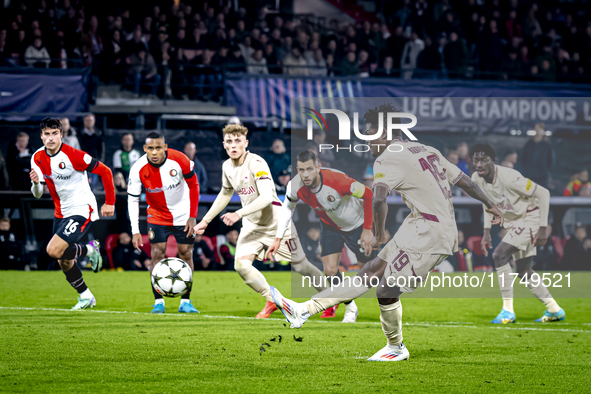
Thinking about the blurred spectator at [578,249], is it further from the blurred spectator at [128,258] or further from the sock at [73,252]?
the sock at [73,252]

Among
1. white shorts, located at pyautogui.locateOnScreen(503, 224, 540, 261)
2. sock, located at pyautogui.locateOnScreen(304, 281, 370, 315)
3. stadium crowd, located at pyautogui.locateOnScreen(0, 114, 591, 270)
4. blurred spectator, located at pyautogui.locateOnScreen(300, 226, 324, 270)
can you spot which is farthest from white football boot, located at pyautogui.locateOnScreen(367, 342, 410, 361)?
stadium crowd, located at pyautogui.locateOnScreen(0, 114, 591, 270)

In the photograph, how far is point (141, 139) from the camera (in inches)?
608

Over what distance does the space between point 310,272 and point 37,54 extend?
33.9 feet

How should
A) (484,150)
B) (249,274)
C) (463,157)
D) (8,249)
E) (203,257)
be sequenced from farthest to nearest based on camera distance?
(203,257) → (463,157) → (8,249) → (484,150) → (249,274)

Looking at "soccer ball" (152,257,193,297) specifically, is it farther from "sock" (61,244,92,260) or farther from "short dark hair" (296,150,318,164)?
"short dark hair" (296,150,318,164)

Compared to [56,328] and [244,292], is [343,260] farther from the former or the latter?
[56,328]

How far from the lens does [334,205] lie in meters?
8.92

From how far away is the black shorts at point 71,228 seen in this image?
923 centimetres

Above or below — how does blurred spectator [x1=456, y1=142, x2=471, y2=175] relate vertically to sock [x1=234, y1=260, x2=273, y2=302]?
above

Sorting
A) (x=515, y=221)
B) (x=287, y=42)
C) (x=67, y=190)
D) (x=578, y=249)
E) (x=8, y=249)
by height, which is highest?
(x=287, y=42)

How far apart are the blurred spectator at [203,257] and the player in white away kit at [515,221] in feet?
23.2

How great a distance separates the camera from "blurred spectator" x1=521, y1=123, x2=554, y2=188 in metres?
Answer: 14.2

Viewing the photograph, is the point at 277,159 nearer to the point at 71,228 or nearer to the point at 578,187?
the point at 71,228

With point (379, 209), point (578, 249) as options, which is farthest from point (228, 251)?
point (379, 209)
